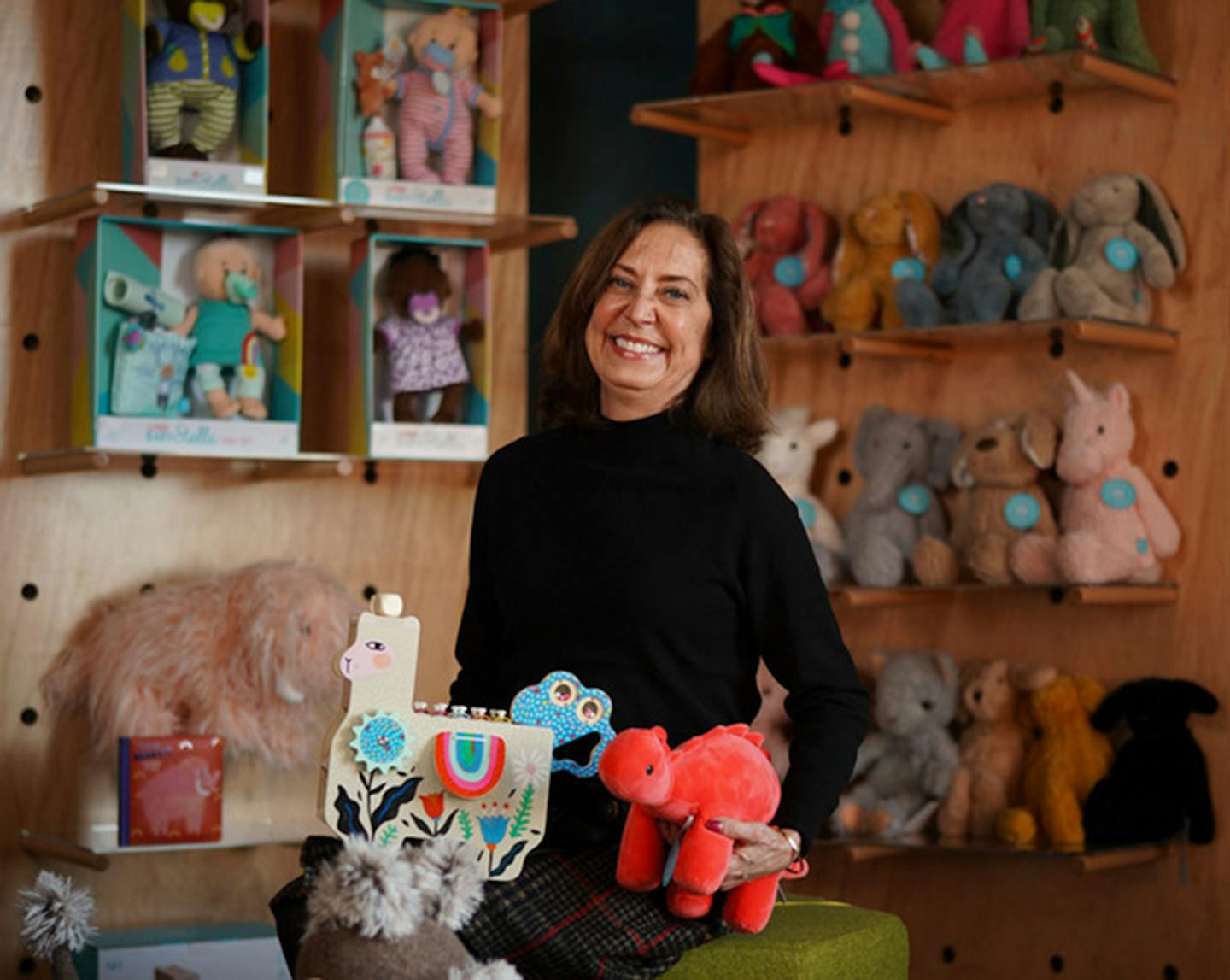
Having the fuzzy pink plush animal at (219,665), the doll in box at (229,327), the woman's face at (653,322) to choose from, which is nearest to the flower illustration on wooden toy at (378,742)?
the woman's face at (653,322)

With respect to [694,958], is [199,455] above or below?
above

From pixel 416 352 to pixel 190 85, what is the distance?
53cm

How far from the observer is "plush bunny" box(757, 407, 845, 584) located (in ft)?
10.3

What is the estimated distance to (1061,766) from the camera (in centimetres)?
281

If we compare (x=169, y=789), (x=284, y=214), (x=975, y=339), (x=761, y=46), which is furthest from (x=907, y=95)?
(x=169, y=789)

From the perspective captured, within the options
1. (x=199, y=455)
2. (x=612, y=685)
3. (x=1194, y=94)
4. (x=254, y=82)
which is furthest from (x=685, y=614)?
(x=1194, y=94)

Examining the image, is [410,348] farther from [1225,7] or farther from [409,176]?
[1225,7]

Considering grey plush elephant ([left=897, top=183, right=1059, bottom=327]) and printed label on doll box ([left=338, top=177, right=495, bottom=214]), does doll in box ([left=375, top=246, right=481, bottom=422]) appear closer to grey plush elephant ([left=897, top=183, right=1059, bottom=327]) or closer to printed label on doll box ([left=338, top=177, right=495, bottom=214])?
printed label on doll box ([left=338, top=177, right=495, bottom=214])

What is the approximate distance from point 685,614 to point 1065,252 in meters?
1.38

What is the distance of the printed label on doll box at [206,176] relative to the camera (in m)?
2.65

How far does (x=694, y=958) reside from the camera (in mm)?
1681

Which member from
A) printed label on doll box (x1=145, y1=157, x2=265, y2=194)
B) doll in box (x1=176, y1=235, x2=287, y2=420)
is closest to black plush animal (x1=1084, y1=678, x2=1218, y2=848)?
doll in box (x1=176, y1=235, x2=287, y2=420)

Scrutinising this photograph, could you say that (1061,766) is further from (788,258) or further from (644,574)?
(644,574)

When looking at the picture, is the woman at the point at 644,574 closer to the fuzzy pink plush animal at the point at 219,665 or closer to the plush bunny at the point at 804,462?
the fuzzy pink plush animal at the point at 219,665
